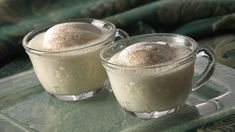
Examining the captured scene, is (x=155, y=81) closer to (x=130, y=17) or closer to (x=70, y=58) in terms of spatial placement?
(x=70, y=58)

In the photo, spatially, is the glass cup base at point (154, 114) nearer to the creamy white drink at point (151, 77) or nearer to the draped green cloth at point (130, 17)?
the creamy white drink at point (151, 77)

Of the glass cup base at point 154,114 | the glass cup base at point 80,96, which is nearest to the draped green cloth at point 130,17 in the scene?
the glass cup base at point 80,96

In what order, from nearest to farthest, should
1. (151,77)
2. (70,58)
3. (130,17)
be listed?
(151,77) < (70,58) < (130,17)

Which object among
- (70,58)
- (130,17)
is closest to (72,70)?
(70,58)

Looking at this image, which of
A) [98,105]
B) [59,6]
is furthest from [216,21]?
[98,105]

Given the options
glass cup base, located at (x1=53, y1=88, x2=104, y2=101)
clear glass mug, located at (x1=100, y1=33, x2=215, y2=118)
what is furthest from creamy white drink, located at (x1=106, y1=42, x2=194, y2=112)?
glass cup base, located at (x1=53, y1=88, x2=104, y2=101)

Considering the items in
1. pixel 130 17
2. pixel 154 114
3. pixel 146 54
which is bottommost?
pixel 130 17

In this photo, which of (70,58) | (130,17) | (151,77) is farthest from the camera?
(130,17)
